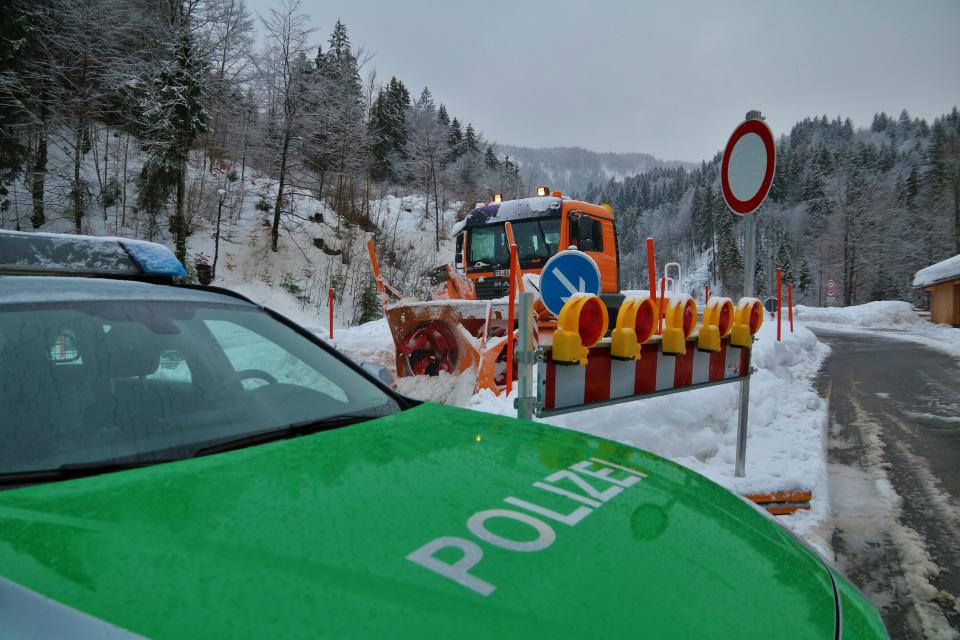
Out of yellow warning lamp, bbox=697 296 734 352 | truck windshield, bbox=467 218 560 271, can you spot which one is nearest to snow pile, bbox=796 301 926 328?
truck windshield, bbox=467 218 560 271

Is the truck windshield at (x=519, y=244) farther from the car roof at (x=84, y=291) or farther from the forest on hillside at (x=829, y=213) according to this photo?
the forest on hillside at (x=829, y=213)

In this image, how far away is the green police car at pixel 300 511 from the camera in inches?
33.5

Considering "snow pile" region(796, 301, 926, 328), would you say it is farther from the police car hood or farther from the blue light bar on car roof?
the blue light bar on car roof

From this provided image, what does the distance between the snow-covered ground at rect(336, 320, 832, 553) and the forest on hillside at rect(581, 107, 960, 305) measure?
4393 centimetres

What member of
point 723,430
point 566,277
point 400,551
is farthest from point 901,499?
point 400,551

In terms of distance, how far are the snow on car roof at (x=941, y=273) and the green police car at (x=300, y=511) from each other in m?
30.0

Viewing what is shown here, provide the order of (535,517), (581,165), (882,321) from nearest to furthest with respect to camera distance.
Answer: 1. (535,517)
2. (882,321)
3. (581,165)

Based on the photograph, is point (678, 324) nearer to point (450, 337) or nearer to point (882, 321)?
point (450, 337)

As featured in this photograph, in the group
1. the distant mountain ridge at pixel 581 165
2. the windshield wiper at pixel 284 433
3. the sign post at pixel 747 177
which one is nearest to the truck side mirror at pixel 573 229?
the sign post at pixel 747 177

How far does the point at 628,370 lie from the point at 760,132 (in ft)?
7.58

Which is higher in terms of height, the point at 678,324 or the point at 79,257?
the point at 79,257

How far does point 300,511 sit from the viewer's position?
113cm

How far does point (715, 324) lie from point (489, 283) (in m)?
5.24

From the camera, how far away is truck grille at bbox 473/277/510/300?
340 inches
